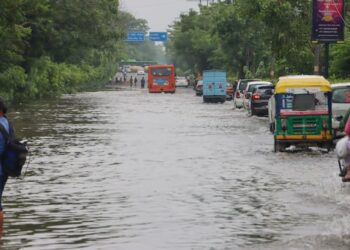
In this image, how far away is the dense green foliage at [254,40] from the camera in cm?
4609

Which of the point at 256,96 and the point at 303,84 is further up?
the point at 303,84

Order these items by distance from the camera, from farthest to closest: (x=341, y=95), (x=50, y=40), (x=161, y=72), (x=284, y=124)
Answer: (x=161, y=72) < (x=50, y=40) < (x=341, y=95) < (x=284, y=124)

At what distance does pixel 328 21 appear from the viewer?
130 ft

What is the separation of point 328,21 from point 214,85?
27033mm

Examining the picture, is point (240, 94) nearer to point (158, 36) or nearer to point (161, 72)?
point (161, 72)

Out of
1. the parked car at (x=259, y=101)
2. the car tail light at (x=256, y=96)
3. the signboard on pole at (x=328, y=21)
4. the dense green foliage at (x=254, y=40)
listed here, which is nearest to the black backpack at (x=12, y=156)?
the signboard on pole at (x=328, y=21)

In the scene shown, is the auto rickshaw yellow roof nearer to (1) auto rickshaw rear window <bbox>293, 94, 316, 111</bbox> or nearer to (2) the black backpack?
(1) auto rickshaw rear window <bbox>293, 94, 316, 111</bbox>

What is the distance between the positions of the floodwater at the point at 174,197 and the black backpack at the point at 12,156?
89 cm

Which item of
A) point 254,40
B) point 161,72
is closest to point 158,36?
point 161,72

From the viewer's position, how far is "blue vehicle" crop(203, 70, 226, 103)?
66.1 m

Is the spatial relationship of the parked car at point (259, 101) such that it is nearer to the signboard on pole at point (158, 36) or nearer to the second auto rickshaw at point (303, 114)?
the second auto rickshaw at point (303, 114)

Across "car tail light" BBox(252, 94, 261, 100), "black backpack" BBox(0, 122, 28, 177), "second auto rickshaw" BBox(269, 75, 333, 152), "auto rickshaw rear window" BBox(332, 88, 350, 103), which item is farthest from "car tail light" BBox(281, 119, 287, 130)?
"car tail light" BBox(252, 94, 261, 100)

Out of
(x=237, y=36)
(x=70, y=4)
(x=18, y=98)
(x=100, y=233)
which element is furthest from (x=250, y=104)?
(x=237, y=36)

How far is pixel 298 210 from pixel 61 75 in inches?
2553
